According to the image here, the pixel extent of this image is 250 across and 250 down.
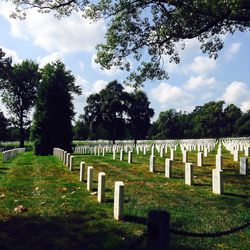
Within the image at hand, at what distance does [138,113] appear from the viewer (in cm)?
7988

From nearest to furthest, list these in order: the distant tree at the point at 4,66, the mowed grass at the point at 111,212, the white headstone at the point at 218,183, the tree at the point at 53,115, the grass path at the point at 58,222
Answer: the grass path at the point at 58,222
the mowed grass at the point at 111,212
the white headstone at the point at 218,183
the tree at the point at 53,115
the distant tree at the point at 4,66

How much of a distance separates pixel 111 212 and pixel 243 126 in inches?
4026

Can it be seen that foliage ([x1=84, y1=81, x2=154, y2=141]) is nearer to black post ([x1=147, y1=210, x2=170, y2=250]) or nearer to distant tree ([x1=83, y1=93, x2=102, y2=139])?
distant tree ([x1=83, y1=93, x2=102, y2=139])

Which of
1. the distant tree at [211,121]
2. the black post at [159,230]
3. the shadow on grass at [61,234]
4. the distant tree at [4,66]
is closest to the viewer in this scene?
the black post at [159,230]

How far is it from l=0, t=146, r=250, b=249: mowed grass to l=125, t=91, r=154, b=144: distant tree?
198ft

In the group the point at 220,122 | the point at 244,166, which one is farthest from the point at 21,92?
the point at 244,166

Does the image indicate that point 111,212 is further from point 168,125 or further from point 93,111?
point 168,125

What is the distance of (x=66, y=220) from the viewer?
9.93 metres

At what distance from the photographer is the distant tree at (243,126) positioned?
106688 millimetres

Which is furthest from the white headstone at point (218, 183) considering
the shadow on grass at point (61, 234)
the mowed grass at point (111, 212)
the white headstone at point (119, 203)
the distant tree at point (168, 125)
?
the distant tree at point (168, 125)

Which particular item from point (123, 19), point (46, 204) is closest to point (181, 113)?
point (123, 19)

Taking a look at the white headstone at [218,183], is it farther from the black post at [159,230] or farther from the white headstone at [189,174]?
the black post at [159,230]

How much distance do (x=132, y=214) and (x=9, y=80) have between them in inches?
2869

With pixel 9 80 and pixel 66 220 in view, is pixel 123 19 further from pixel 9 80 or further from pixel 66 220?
pixel 9 80
